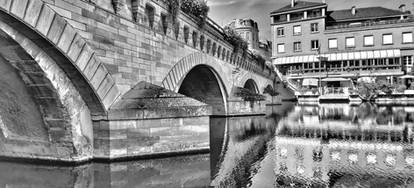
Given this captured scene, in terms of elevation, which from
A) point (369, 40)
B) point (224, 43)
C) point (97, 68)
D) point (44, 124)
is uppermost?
point (369, 40)

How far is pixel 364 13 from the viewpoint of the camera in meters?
61.4

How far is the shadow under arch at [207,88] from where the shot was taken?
26.9 meters

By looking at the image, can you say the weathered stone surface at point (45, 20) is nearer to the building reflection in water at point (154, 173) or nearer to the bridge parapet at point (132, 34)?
the bridge parapet at point (132, 34)

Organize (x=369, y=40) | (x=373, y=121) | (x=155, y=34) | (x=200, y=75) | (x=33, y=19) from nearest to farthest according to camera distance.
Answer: (x=33, y=19) < (x=155, y=34) < (x=373, y=121) < (x=200, y=75) < (x=369, y=40)

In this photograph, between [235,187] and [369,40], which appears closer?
[235,187]

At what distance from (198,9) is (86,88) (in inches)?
438

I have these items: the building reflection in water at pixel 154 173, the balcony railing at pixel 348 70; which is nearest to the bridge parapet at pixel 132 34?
the building reflection in water at pixel 154 173

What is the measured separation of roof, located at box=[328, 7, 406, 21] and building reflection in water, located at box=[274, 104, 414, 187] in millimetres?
43817

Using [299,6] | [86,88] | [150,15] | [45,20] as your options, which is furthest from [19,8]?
[299,6]

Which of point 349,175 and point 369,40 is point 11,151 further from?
point 369,40

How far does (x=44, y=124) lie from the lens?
10.7 m

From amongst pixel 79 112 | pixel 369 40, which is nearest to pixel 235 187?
pixel 79 112

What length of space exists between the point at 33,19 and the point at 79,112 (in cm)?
345

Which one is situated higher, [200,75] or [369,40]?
[369,40]
